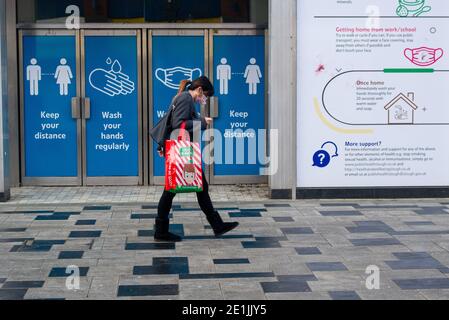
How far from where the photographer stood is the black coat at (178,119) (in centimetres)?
836

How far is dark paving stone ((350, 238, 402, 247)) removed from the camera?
8398 mm

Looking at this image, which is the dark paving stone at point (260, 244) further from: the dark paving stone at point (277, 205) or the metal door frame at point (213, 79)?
the metal door frame at point (213, 79)

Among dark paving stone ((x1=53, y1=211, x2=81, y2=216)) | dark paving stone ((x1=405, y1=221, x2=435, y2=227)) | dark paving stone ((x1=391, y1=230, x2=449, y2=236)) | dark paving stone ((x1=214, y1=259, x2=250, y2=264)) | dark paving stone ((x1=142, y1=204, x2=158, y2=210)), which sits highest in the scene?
dark paving stone ((x1=142, y1=204, x2=158, y2=210))

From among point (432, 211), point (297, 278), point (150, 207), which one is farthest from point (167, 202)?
point (432, 211)

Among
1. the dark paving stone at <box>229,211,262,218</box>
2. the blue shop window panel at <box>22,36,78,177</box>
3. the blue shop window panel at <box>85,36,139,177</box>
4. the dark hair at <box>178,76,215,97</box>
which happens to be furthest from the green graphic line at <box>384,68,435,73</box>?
the blue shop window panel at <box>22,36,78,177</box>

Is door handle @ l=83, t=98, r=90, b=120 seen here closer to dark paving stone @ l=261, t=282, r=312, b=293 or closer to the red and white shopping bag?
the red and white shopping bag

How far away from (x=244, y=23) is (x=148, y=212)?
3.66 m

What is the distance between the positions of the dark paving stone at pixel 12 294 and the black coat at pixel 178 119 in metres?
2.34

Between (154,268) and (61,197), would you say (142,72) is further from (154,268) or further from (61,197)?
(154,268)

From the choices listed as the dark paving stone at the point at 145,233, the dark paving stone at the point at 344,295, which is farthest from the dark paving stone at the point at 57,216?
the dark paving stone at the point at 344,295

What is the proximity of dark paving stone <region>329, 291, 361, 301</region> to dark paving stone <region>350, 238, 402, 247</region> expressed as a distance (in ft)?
6.10

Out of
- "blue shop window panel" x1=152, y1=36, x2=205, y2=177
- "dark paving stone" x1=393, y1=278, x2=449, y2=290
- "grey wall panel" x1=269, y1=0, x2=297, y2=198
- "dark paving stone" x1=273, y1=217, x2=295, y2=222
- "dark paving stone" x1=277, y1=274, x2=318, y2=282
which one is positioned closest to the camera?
"dark paving stone" x1=393, y1=278, x2=449, y2=290

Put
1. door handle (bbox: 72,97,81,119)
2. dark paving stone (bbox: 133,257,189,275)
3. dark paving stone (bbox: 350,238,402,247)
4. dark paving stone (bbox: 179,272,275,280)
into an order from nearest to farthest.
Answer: dark paving stone (bbox: 179,272,275,280) → dark paving stone (bbox: 133,257,189,275) → dark paving stone (bbox: 350,238,402,247) → door handle (bbox: 72,97,81,119)

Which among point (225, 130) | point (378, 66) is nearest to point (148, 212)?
point (225, 130)
